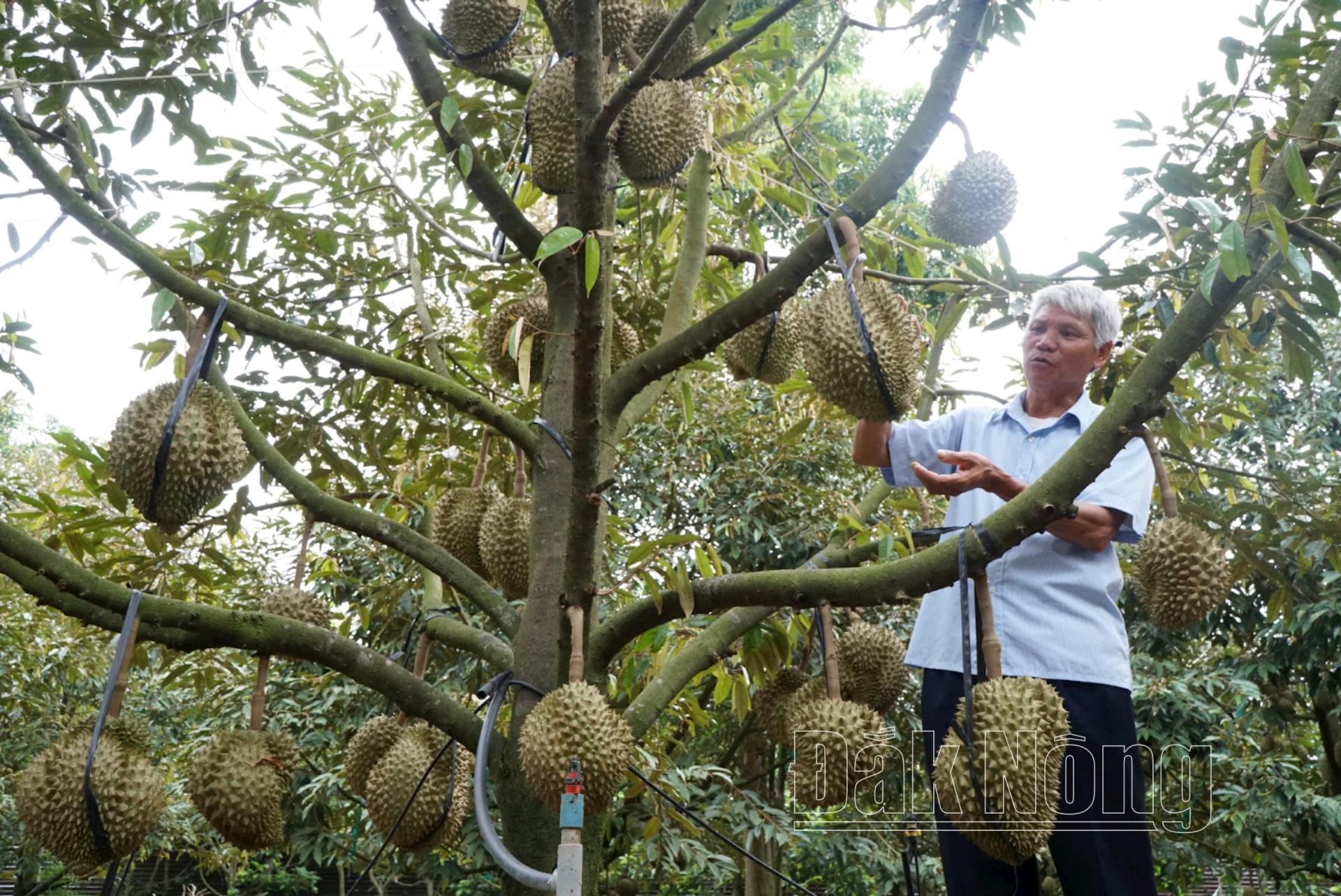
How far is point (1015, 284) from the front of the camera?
1.65m

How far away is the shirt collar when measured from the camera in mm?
1939

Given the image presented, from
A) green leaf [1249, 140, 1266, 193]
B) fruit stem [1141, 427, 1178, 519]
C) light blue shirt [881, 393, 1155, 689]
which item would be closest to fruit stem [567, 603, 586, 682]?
light blue shirt [881, 393, 1155, 689]

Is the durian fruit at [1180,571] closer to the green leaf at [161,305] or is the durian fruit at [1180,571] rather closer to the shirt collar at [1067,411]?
the shirt collar at [1067,411]

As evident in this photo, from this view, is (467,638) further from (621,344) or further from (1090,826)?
(1090,826)

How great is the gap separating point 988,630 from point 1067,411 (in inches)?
29.0

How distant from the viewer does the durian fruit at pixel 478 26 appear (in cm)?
205

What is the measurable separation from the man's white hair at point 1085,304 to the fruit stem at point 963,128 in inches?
12.7

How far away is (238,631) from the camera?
1.64 m

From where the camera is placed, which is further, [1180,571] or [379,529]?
[379,529]

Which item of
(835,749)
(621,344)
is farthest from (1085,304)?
(621,344)

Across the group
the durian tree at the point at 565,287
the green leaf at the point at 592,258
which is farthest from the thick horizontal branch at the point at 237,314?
the green leaf at the point at 592,258

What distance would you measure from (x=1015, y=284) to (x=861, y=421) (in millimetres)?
388

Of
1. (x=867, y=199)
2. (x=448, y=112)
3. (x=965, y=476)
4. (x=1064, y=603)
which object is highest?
(x=448, y=112)

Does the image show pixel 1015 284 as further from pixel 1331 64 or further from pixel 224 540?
pixel 224 540
